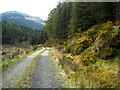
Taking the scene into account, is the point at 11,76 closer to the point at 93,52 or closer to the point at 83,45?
the point at 93,52

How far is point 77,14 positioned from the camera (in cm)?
1880

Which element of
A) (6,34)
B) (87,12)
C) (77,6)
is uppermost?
(77,6)

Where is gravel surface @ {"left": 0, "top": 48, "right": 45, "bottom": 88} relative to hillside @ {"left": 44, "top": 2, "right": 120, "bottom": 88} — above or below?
below

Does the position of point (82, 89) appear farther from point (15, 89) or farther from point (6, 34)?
point (6, 34)

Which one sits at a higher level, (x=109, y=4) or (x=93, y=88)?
(x=109, y=4)

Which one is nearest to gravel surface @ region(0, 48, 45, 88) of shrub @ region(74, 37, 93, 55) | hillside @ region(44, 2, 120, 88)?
hillside @ region(44, 2, 120, 88)

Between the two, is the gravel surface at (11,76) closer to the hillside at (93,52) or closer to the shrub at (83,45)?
the hillside at (93,52)

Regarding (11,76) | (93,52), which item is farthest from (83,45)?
(11,76)

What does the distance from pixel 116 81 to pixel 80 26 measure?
15.1 metres

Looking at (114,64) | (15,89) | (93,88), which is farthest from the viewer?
(114,64)

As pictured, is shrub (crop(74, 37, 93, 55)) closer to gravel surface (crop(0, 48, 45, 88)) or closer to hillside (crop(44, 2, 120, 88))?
hillside (crop(44, 2, 120, 88))

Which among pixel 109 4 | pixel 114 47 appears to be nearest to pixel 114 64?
pixel 114 47

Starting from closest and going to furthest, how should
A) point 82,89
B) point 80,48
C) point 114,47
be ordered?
1. point 82,89
2. point 114,47
3. point 80,48

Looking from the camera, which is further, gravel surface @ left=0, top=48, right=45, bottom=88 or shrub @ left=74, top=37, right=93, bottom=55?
shrub @ left=74, top=37, right=93, bottom=55
